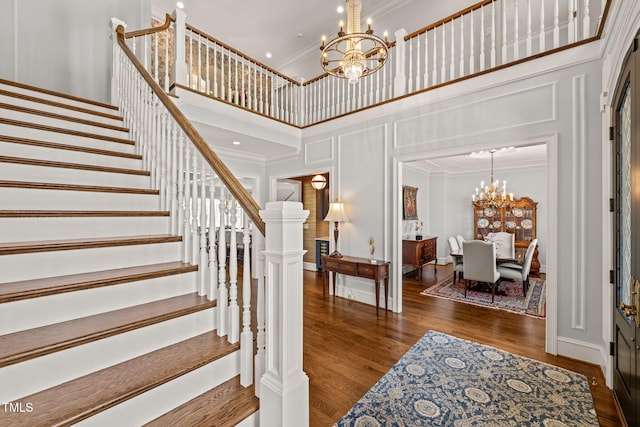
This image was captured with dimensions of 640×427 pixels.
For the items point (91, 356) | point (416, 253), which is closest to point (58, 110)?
point (91, 356)

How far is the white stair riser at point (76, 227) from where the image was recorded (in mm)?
1552

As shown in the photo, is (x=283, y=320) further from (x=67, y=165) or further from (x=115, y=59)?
(x=115, y=59)

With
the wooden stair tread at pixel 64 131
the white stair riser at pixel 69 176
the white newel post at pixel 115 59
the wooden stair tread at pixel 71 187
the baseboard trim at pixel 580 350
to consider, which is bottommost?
the baseboard trim at pixel 580 350

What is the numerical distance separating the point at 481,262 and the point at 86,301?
184 inches

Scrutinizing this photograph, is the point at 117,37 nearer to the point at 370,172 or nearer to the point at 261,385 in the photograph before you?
the point at 370,172

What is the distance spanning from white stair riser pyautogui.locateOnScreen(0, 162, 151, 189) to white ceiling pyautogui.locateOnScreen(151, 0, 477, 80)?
14.8 ft

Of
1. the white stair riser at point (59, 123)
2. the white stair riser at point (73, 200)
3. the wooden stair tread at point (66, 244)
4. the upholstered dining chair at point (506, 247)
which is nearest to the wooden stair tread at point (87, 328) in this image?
the wooden stair tread at point (66, 244)

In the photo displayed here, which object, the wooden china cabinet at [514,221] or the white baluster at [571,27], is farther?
the wooden china cabinet at [514,221]

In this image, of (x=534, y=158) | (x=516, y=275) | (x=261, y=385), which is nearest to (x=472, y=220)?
(x=534, y=158)

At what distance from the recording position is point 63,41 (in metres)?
3.74

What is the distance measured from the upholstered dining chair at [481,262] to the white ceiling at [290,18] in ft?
12.7

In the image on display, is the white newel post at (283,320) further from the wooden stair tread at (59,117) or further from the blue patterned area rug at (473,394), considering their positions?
the wooden stair tread at (59,117)

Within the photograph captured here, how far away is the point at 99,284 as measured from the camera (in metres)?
1.44

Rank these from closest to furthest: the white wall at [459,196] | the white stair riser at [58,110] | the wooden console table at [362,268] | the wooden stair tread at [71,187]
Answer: the wooden stair tread at [71,187], the white stair riser at [58,110], the wooden console table at [362,268], the white wall at [459,196]
